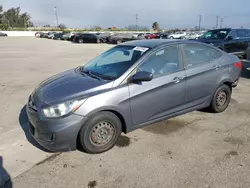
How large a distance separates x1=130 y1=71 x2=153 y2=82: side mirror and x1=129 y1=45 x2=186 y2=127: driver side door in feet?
0.27

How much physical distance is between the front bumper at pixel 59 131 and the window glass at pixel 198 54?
221 centimetres

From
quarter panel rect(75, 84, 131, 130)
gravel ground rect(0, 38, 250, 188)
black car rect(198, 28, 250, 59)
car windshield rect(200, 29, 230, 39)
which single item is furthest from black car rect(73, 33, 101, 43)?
quarter panel rect(75, 84, 131, 130)

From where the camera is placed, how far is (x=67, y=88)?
346cm

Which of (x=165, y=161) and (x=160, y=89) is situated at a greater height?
(x=160, y=89)

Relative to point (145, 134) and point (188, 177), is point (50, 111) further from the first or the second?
point (188, 177)

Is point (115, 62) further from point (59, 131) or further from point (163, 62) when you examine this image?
point (59, 131)

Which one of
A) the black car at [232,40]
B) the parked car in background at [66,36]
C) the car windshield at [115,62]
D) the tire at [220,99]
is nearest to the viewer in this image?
the car windshield at [115,62]

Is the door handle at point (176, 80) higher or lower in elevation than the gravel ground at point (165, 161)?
higher

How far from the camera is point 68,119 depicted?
308cm

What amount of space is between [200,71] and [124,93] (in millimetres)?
1633

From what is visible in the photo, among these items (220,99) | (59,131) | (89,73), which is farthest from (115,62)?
(220,99)

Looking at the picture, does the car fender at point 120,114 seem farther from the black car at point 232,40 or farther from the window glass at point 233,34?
the window glass at point 233,34

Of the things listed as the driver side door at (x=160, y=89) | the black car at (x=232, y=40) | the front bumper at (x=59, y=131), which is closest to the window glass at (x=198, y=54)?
the driver side door at (x=160, y=89)

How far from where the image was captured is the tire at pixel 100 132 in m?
3.23
